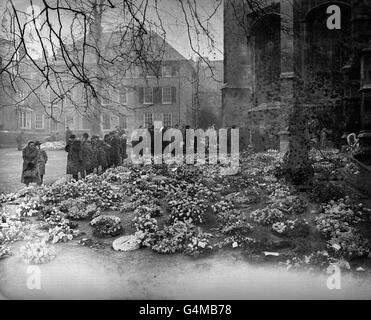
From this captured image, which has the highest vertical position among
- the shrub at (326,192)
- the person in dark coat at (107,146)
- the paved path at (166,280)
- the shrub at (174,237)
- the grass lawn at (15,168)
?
the person in dark coat at (107,146)

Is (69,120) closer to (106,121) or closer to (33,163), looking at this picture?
(106,121)

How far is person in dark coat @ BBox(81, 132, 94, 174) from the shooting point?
5905 mm

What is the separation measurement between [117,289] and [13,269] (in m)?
1.44

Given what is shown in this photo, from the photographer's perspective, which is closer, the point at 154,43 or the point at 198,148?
the point at 154,43

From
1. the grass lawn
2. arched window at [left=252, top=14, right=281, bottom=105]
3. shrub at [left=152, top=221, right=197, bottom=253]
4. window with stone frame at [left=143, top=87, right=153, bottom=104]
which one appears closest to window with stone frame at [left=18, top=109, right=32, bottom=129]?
the grass lawn

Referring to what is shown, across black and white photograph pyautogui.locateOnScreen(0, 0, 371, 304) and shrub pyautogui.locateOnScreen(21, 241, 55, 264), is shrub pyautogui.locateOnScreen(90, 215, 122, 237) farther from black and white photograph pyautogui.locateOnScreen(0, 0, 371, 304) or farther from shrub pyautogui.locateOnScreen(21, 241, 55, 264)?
shrub pyautogui.locateOnScreen(21, 241, 55, 264)

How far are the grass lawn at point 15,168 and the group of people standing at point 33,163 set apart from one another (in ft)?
0.27

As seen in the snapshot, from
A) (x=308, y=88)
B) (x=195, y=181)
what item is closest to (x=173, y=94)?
(x=195, y=181)

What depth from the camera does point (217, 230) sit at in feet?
15.9

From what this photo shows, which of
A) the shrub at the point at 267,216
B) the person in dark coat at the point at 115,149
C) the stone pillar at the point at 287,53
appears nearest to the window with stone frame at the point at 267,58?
the stone pillar at the point at 287,53

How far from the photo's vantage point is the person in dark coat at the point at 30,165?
556 cm

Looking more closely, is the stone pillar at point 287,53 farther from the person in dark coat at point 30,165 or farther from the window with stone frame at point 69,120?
the person in dark coat at point 30,165
